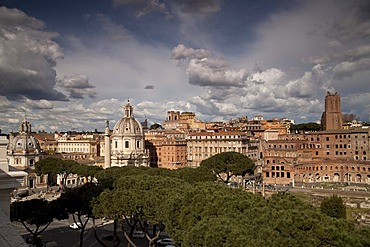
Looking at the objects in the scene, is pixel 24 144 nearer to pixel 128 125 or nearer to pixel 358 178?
pixel 128 125

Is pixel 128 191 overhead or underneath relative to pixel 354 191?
overhead

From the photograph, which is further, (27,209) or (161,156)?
(161,156)

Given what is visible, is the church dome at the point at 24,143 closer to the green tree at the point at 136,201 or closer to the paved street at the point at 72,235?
the paved street at the point at 72,235

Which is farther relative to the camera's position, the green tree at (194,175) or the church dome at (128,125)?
the church dome at (128,125)

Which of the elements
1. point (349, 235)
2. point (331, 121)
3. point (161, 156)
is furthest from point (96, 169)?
point (331, 121)

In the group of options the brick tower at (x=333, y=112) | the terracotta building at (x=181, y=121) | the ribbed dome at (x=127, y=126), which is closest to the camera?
the ribbed dome at (x=127, y=126)

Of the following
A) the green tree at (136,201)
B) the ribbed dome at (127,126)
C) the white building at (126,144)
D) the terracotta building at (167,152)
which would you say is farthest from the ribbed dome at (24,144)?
the green tree at (136,201)

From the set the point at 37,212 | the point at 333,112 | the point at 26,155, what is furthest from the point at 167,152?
the point at 37,212

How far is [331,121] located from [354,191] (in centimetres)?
3476

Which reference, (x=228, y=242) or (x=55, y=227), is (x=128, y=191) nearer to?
(x=228, y=242)

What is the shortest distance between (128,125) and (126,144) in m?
3.78

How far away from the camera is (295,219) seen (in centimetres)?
1030

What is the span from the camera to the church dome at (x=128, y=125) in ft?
231

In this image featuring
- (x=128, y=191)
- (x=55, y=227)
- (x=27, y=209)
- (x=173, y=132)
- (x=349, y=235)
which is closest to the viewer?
(x=349, y=235)
